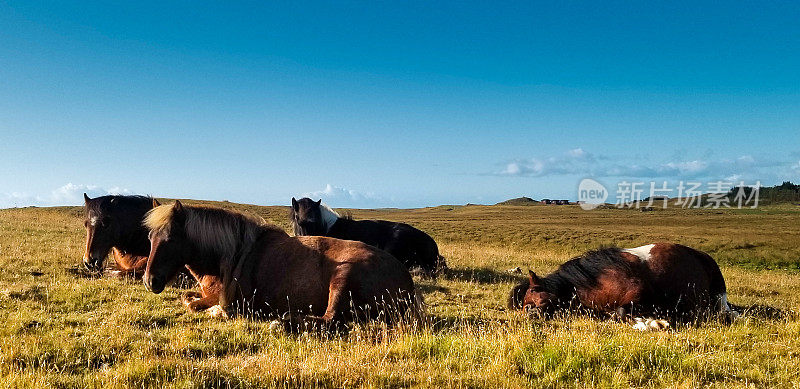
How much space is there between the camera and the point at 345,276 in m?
5.88

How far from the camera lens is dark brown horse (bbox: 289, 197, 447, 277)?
41.5 ft

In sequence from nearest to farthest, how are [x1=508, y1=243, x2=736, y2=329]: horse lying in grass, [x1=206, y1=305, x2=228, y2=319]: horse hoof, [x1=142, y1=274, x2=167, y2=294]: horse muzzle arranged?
[x1=142, y1=274, x2=167, y2=294]: horse muzzle < [x1=206, y1=305, x2=228, y2=319]: horse hoof < [x1=508, y1=243, x2=736, y2=329]: horse lying in grass

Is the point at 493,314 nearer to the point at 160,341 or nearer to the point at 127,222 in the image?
the point at 160,341

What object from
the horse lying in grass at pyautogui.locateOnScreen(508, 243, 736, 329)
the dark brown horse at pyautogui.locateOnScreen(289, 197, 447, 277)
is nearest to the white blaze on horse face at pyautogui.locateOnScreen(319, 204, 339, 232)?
the dark brown horse at pyautogui.locateOnScreen(289, 197, 447, 277)

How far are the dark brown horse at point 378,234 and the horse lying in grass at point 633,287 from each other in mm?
5059

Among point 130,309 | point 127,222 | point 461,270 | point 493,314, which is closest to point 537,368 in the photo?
point 493,314

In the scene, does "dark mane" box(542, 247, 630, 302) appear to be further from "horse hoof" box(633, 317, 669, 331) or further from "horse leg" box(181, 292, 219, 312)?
"horse leg" box(181, 292, 219, 312)

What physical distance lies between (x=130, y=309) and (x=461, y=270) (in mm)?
8959

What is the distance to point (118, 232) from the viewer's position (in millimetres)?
9141

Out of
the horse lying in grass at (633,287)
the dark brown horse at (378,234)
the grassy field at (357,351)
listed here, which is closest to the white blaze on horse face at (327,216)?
the dark brown horse at (378,234)

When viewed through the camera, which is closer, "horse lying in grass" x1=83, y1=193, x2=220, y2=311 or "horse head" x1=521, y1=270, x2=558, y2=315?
"horse head" x1=521, y1=270, x2=558, y2=315

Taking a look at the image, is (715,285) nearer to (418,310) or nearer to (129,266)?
(418,310)

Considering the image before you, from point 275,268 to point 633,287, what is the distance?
5.36 metres

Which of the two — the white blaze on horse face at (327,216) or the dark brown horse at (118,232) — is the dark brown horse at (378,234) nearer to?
the white blaze on horse face at (327,216)
